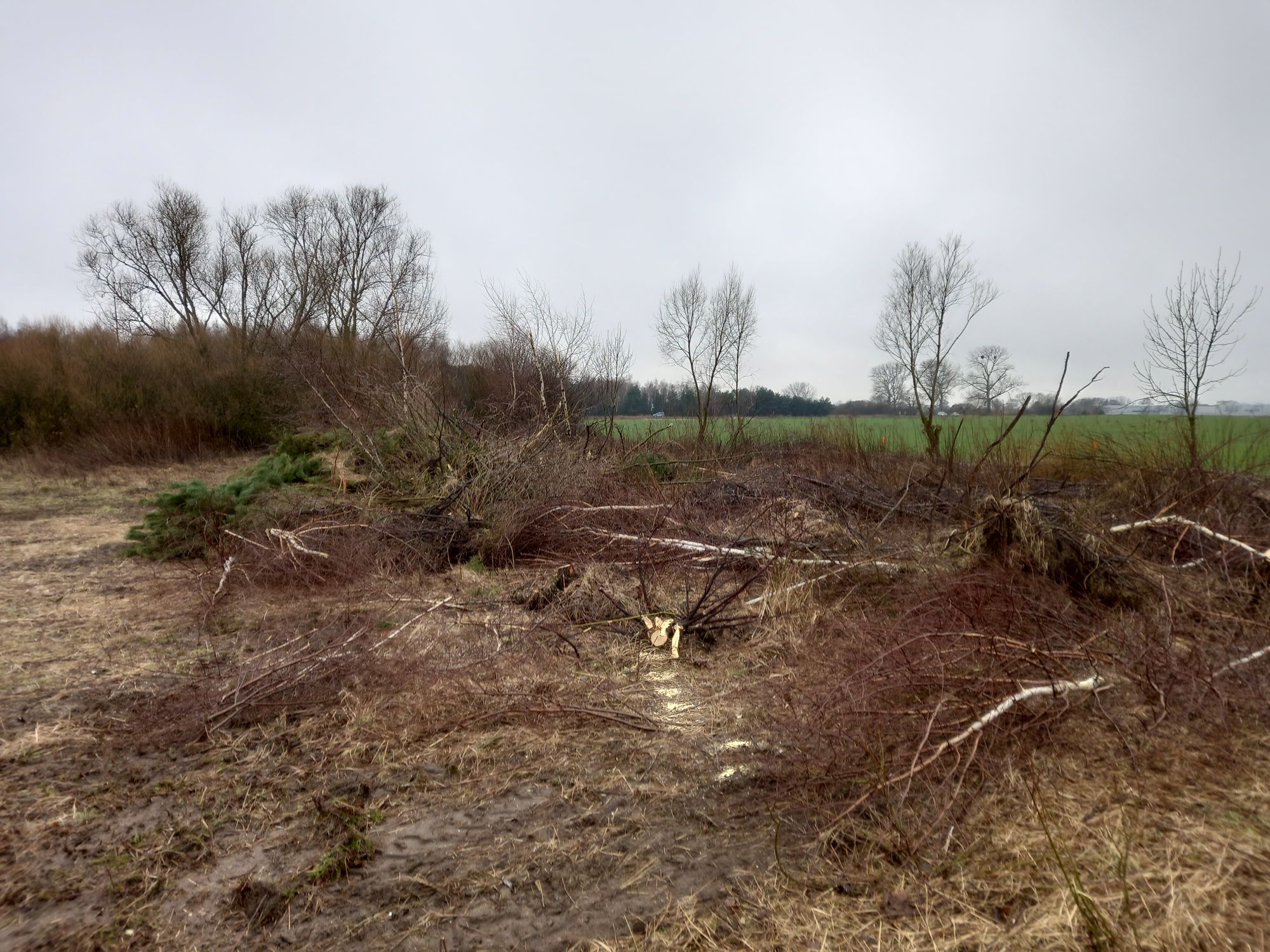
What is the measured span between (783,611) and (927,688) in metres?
1.87

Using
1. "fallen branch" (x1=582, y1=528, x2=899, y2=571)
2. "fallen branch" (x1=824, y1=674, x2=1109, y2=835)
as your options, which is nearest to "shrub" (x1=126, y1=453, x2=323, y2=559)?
"fallen branch" (x1=582, y1=528, x2=899, y2=571)

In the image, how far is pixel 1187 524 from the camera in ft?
18.7

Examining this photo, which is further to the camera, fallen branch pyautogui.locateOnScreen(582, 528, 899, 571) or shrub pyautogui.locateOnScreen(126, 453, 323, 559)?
shrub pyautogui.locateOnScreen(126, 453, 323, 559)

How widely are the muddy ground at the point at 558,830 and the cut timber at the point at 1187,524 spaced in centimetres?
241

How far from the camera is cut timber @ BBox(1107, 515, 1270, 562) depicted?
5.01 m

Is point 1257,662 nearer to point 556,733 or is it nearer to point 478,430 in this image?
point 556,733

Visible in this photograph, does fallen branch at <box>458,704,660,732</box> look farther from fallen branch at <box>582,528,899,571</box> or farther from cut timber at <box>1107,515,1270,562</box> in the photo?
cut timber at <box>1107,515,1270,562</box>

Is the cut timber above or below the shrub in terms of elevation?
above

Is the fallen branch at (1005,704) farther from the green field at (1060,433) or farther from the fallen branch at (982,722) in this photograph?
the green field at (1060,433)

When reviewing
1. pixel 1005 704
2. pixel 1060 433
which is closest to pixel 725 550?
pixel 1005 704

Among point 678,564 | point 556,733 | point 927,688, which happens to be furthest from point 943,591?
point 556,733

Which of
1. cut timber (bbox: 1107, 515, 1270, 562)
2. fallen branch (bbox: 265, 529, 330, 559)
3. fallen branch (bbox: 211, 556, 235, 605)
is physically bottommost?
fallen branch (bbox: 211, 556, 235, 605)

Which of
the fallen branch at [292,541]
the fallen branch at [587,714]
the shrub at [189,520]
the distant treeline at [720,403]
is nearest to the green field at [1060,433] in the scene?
the distant treeline at [720,403]

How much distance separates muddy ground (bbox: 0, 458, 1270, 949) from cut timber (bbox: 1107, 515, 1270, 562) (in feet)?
7.91
